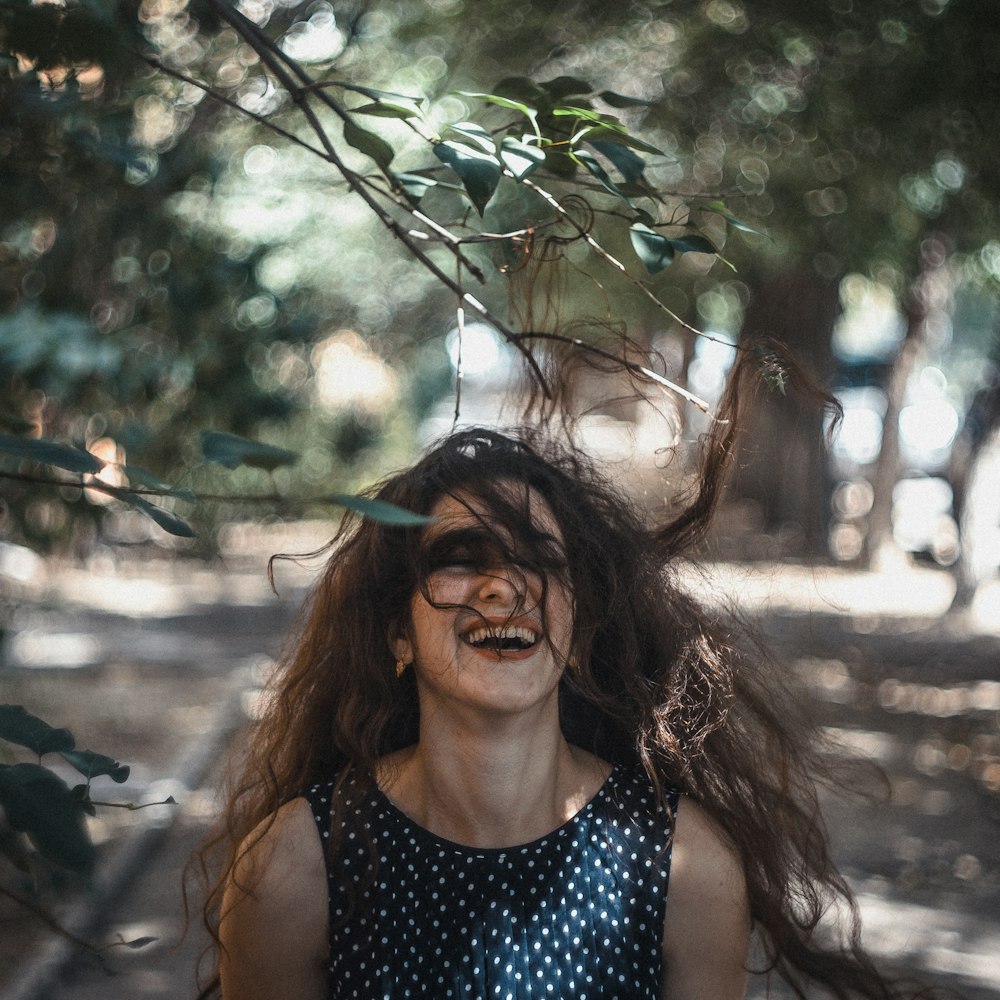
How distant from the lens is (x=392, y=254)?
1327 centimetres

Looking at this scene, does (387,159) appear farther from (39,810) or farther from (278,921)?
(278,921)

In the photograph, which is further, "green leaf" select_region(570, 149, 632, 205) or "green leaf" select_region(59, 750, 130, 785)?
"green leaf" select_region(570, 149, 632, 205)

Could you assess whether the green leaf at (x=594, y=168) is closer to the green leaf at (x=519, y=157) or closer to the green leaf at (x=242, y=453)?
the green leaf at (x=519, y=157)

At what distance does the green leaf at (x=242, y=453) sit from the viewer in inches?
45.6

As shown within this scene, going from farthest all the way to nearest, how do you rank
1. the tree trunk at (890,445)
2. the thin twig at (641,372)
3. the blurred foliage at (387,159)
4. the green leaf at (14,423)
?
the tree trunk at (890,445)
the blurred foliage at (387,159)
the thin twig at (641,372)
the green leaf at (14,423)

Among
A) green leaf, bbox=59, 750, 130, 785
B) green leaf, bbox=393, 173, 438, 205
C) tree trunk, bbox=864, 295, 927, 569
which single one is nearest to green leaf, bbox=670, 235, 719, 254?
green leaf, bbox=393, 173, 438, 205

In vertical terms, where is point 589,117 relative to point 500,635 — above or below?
above

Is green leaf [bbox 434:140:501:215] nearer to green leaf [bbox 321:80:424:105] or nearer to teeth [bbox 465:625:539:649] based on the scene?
green leaf [bbox 321:80:424:105]

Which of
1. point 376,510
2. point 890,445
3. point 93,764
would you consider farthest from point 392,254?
point 376,510

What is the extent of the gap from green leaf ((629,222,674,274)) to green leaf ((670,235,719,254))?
32 mm

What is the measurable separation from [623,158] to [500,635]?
683mm

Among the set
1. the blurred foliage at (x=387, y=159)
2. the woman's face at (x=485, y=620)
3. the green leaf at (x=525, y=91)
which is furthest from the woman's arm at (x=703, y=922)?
the green leaf at (x=525, y=91)

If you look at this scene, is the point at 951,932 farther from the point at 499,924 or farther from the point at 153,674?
the point at 153,674

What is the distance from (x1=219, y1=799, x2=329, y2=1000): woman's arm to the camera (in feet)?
6.38
